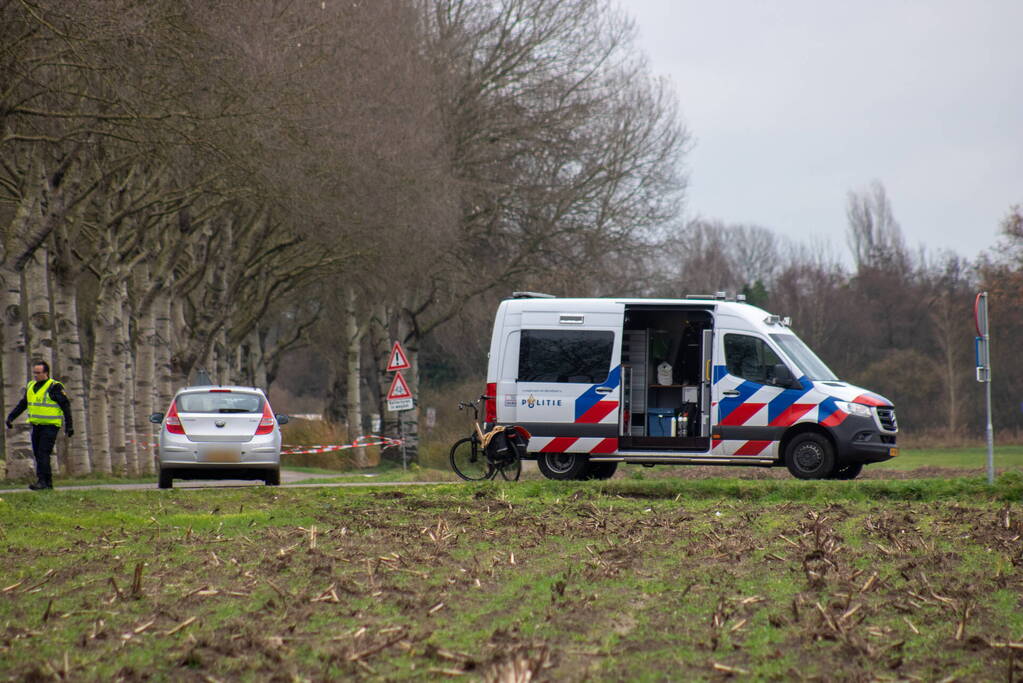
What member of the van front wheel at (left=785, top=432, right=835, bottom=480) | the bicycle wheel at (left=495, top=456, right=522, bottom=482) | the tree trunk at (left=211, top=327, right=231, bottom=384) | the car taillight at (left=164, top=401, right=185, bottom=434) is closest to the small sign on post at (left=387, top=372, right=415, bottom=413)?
the tree trunk at (left=211, top=327, right=231, bottom=384)

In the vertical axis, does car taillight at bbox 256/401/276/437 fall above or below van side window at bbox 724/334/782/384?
below

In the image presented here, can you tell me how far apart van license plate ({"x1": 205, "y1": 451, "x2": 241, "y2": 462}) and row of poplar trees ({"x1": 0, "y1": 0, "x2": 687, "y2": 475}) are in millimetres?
3475

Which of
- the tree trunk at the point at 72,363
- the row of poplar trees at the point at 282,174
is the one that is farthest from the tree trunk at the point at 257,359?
the tree trunk at the point at 72,363

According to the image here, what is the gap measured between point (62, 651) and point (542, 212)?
34475mm

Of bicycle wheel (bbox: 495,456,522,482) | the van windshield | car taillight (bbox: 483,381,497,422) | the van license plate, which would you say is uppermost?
the van windshield

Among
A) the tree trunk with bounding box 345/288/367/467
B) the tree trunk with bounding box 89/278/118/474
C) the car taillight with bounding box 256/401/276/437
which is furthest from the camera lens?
the tree trunk with bounding box 345/288/367/467

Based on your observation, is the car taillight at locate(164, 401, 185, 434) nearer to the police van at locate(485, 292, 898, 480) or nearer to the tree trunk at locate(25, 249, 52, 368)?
the tree trunk at locate(25, 249, 52, 368)

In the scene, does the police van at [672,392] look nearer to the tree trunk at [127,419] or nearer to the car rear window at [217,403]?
the car rear window at [217,403]

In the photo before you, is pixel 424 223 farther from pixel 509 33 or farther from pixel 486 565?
pixel 486 565

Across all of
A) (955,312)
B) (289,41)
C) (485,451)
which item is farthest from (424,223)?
(955,312)

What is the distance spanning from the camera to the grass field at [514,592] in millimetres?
6262

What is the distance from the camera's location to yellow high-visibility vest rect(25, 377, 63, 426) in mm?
17078

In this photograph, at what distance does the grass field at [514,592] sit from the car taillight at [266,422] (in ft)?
18.8

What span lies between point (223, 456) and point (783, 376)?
7.80 metres
